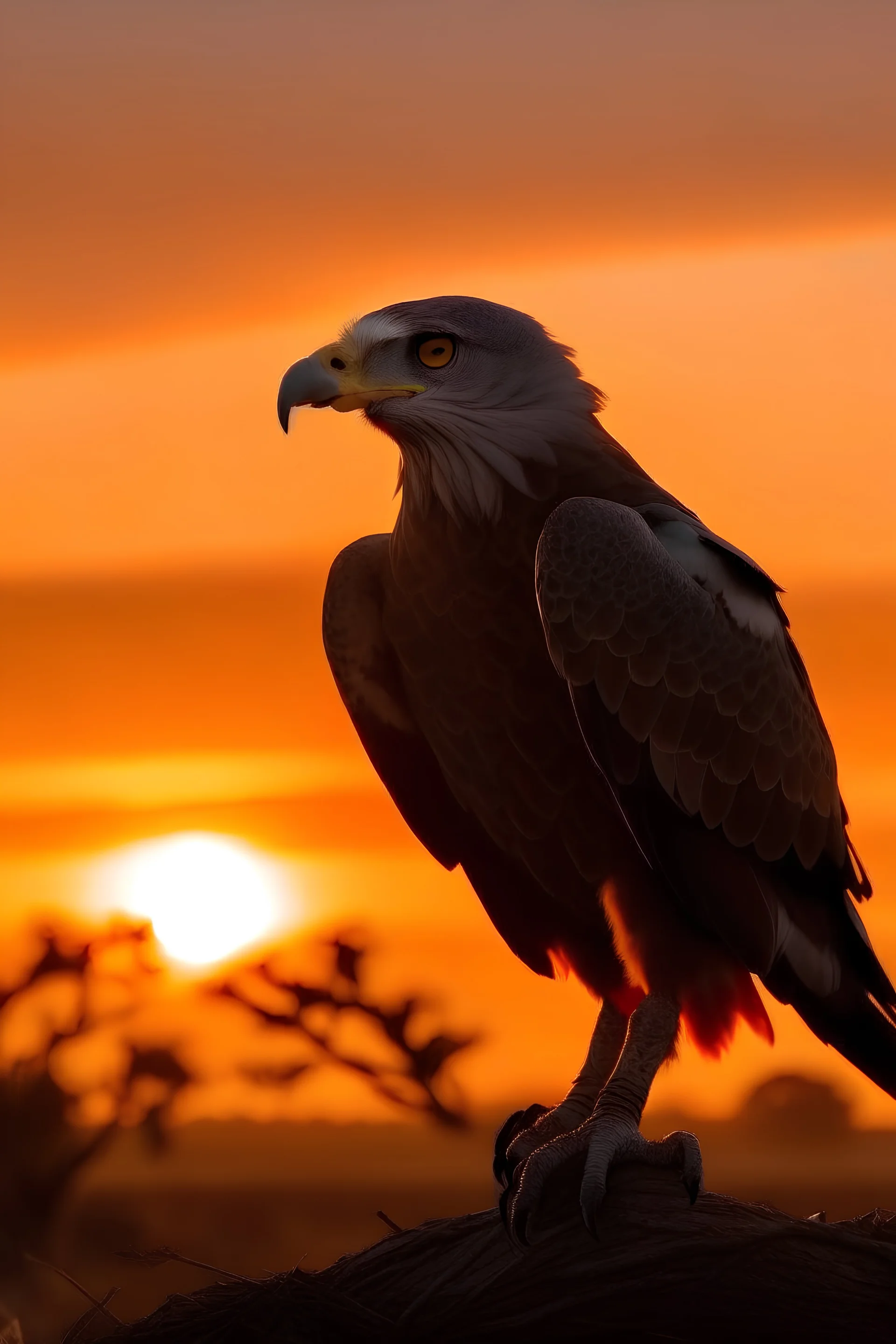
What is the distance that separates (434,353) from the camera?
4543 millimetres

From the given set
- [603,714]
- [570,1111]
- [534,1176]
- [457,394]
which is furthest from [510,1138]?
[457,394]

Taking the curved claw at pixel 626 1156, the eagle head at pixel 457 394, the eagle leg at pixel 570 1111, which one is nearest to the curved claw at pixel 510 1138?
the eagle leg at pixel 570 1111

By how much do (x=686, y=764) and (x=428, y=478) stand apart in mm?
1253

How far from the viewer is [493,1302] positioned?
387cm

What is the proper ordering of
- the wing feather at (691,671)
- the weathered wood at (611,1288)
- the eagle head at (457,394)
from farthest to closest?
the eagle head at (457,394) < the wing feather at (691,671) < the weathered wood at (611,1288)

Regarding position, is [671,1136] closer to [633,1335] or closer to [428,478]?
[633,1335]

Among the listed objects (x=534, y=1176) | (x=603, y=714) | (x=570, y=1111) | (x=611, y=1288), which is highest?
(x=603, y=714)

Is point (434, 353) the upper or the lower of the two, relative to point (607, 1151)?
upper

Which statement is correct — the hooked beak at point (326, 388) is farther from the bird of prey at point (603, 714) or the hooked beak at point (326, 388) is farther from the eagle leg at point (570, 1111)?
the eagle leg at point (570, 1111)

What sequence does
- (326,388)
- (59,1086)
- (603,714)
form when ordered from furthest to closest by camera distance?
1. (59,1086)
2. (326,388)
3. (603,714)

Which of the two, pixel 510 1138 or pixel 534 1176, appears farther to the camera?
pixel 510 1138

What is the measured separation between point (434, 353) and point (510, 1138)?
2.64 metres

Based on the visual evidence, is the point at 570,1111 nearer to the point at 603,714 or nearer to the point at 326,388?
the point at 603,714

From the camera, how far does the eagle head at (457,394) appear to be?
4426mm
